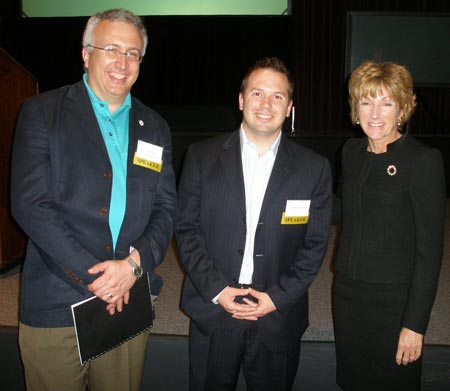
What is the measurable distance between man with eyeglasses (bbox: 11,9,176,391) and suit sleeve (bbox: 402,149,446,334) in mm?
882

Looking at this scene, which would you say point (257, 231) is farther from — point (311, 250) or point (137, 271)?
point (137, 271)

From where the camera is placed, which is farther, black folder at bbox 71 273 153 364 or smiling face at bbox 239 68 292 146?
smiling face at bbox 239 68 292 146

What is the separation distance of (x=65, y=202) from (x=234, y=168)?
0.62 m

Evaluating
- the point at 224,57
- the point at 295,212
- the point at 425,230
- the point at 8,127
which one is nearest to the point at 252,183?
the point at 295,212

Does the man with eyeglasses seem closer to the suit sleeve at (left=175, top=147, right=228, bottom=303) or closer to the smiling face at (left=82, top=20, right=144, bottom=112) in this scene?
the smiling face at (left=82, top=20, right=144, bottom=112)

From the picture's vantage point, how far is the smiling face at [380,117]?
5.13 feet

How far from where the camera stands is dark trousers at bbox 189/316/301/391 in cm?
169

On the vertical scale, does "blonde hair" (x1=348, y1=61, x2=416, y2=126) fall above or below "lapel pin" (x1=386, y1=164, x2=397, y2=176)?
above

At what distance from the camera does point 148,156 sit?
155cm

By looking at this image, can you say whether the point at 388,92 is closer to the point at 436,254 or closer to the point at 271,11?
the point at 436,254

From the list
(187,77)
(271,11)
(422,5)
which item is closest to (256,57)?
(271,11)

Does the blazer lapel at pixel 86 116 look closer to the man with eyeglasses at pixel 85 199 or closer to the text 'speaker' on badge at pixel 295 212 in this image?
the man with eyeglasses at pixel 85 199

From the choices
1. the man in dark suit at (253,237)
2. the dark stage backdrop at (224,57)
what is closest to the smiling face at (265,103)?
the man in dark suit at (253,237)

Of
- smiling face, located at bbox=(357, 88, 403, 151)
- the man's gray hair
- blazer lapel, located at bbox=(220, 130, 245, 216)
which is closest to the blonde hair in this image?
smiling face, located at bbox=(357, 88, 403, 151)
